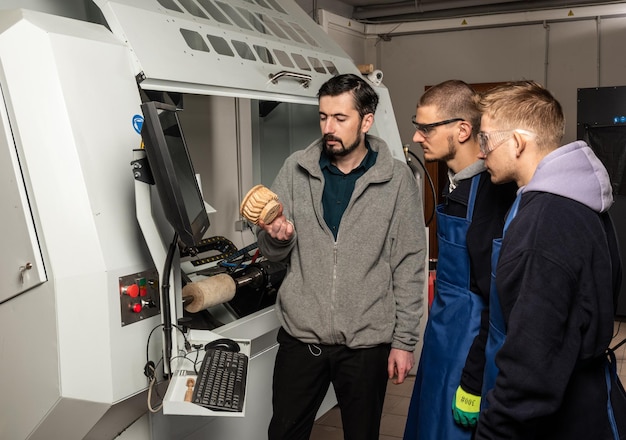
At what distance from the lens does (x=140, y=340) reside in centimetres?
160

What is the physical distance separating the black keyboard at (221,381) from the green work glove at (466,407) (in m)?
0.54

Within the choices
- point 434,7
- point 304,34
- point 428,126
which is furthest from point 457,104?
point 434,7

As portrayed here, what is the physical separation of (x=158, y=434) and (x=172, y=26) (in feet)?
3.91

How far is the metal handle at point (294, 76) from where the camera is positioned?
2250 mm

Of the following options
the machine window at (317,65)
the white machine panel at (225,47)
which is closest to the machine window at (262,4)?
the white machine panel at (225,47)

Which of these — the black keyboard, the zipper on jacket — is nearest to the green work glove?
the zipper on jacket

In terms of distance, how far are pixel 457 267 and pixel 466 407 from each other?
36 cm

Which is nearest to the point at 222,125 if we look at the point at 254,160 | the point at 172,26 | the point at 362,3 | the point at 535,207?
the point at 254,160

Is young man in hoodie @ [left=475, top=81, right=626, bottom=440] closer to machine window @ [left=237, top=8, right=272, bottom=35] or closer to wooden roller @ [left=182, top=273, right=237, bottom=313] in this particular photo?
wooden roller @ [left=182, top=273, right=237, bottom=313]

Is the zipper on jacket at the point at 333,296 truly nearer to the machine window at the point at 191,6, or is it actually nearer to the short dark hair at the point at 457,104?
the short dark hair at the point at 457,104

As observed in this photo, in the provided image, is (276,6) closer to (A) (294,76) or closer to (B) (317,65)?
(B) (317,65)

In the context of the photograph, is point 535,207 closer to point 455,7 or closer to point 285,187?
point 285,187

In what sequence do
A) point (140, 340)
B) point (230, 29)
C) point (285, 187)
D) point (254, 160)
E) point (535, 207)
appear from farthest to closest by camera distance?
point (254, 160), point (230, 29), point (285, 187), point (140, 340), point (535, 207)

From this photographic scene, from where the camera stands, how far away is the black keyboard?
147 cm
